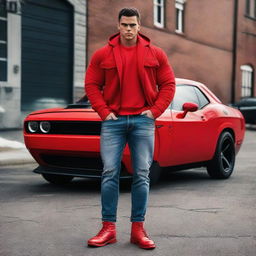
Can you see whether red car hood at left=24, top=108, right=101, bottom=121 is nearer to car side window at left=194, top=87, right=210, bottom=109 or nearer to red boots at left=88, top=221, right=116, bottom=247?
car side window at left=194, top=87, right=210, bottom=109

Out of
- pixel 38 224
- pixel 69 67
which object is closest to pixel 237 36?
pixel 69 67

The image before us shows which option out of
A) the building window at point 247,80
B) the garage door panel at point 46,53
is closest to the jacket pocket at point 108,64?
the garage door panel at point 46,53

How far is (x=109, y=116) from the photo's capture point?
4203mm

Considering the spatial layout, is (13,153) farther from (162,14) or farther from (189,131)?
(162,14)

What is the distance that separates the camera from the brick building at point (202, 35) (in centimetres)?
1939

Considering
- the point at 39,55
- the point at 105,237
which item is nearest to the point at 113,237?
the point at 105,237

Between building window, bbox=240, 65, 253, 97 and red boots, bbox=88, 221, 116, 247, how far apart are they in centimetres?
2590

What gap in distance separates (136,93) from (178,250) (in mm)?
1158

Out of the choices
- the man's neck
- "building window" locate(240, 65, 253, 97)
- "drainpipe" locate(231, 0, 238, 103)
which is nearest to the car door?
the man's neck

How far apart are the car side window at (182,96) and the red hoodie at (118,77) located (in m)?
2.77

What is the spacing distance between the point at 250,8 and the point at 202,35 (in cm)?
557

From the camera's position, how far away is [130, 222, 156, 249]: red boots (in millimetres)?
4180

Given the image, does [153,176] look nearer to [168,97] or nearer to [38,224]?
[38,224]

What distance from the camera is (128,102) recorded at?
421 cm
